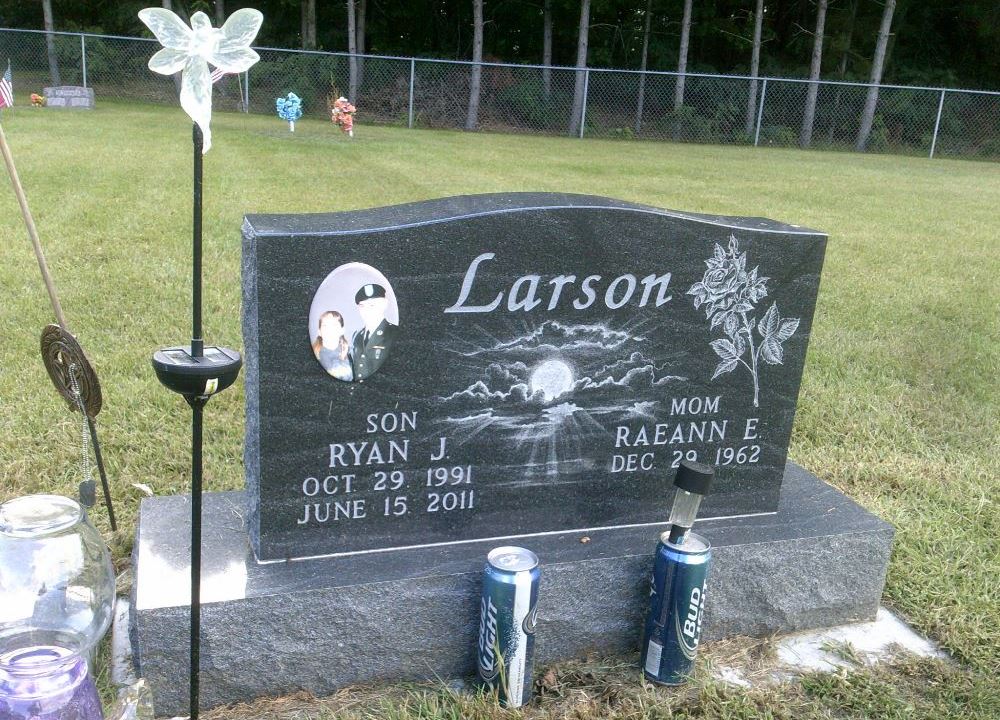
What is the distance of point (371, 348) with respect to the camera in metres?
2.42

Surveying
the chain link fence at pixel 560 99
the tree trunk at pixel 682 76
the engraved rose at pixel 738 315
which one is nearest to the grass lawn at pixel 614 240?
the engraved rose at pixel 738 315

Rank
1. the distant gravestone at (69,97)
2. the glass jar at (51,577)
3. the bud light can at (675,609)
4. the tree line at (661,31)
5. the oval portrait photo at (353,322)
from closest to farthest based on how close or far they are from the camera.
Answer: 1. the glass jar at (51,577)
2. the oval portrait photo at (353,322)
3. the bud light can at (675,609)
4. the distant gravestone at (69,97)
5. the tree line at (661,31)

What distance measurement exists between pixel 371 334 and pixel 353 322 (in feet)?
0.20

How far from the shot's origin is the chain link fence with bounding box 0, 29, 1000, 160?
833 inches

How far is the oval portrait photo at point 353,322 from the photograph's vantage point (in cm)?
234

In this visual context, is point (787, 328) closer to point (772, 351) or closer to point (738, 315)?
point (772, 351)

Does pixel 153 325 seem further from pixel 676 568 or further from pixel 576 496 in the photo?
pixel 676 568

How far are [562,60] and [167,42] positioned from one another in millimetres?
33874

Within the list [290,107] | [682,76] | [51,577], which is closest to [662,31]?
[682,76]

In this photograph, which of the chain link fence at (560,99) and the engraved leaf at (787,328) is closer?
the engraved leaf at (787,328)

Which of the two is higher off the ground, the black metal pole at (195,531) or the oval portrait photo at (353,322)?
the oval portrait photo at (353,322)

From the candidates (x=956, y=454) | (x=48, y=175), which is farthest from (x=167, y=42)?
(x=48, y=175)

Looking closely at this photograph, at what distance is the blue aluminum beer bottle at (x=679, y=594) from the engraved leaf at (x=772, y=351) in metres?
0.52

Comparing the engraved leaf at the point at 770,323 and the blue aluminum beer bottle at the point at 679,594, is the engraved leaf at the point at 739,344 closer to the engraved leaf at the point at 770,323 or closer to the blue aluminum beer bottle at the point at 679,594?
the engraved leaf at the point at 770,323
